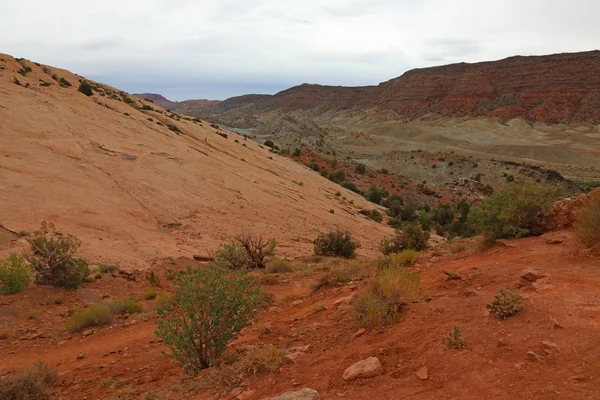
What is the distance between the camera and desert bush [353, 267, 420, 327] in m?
5.55

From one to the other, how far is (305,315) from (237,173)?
13.5 meters

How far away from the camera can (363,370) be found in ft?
14.2

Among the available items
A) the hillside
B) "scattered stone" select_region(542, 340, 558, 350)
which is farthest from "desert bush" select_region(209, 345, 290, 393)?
the hillside

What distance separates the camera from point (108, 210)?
42.0 ft

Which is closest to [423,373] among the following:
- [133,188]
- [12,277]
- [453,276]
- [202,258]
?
[453,276]

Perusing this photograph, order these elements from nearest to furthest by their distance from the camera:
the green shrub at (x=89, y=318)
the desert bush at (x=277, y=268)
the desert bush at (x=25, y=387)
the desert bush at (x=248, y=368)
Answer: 1. the desert bush at (x=248, y=368)
2. the desert bush at (x=25, y=387)
3. the green shrub at (x=89, y=318)
4. the desert bush at (x=277, y=268)

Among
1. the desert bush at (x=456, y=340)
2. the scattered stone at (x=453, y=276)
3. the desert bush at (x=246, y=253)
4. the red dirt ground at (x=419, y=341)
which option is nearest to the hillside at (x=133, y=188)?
the desert bush at (x=246, y=253)

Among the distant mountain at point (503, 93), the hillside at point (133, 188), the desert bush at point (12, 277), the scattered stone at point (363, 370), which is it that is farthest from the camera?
the distant mountain at point (503, 93)

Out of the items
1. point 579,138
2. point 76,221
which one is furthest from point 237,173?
point 579,138

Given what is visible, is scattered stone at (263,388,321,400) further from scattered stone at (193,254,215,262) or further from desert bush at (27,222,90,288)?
scattered stone at (193,254,215,262)

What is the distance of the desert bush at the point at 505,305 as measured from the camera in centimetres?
471

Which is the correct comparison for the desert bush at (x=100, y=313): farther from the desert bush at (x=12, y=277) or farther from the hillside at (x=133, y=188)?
the hillside at (x=133, y=188)

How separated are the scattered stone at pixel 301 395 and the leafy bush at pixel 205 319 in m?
1.64

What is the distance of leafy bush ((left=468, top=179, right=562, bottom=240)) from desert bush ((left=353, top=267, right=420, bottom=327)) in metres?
3.66
